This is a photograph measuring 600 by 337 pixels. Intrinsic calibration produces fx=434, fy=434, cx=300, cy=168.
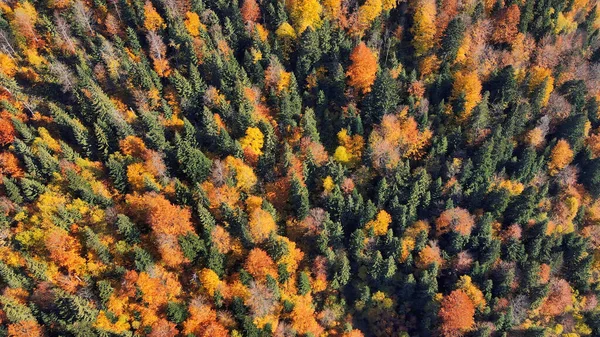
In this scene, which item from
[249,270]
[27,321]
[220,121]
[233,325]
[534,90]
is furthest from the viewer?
[534,90]

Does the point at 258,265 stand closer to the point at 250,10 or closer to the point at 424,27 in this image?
the point at 250,10

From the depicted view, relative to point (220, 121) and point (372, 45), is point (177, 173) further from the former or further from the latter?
point (372, 45)

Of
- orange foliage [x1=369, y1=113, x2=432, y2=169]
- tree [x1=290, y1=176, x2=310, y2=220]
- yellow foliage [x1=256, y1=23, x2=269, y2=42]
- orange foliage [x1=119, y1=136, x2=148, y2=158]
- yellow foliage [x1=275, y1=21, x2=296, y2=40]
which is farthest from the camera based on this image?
yellow foliage [x1=275, y1=21, x2=296, y2=40]

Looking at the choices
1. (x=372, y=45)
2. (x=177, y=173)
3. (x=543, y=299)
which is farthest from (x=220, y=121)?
(x=543, y=299)

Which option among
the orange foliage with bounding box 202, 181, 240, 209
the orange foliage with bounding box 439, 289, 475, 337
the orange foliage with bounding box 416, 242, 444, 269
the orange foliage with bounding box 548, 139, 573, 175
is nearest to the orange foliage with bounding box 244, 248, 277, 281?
the orange foliage with bounding box 202, 181, 240, 209

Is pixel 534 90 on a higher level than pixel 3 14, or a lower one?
higher

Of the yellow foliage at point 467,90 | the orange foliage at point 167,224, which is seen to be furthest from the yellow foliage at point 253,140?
the yellow foliage at point 467,90

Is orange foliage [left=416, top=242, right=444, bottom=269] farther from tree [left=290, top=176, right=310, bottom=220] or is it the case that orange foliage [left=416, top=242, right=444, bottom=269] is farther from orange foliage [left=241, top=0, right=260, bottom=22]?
orange foliage [left=241, top=0, right=260, bottom=22]
